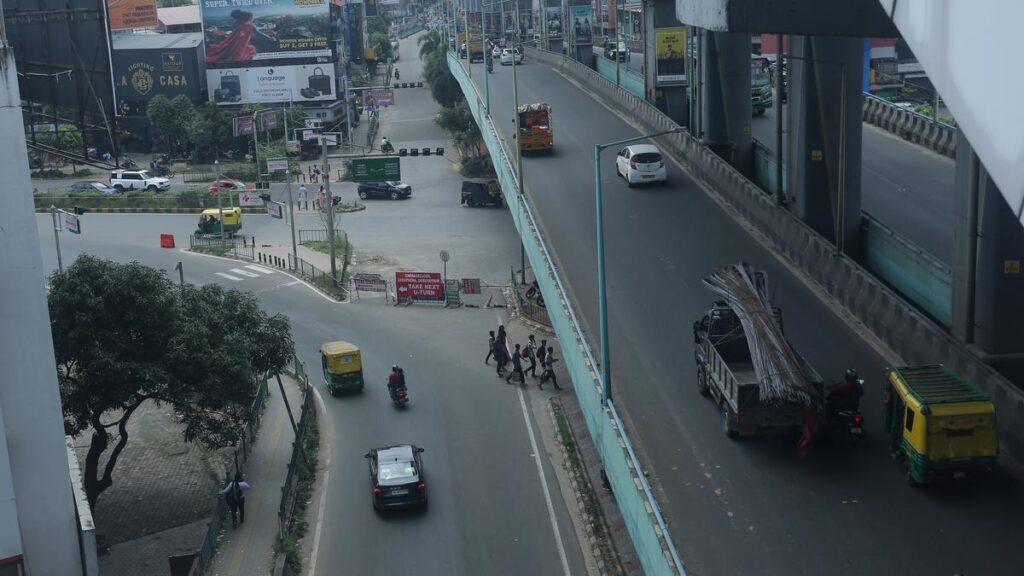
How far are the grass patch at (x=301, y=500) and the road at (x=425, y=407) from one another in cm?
40

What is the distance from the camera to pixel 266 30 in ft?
319

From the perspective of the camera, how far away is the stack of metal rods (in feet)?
74.7

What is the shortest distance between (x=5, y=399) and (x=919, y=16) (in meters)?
17.8

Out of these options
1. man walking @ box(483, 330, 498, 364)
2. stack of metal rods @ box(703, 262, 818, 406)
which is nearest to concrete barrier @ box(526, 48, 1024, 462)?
stack of metal rods @ box(703, 262, 818, 406)

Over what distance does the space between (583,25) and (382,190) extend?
33303mm

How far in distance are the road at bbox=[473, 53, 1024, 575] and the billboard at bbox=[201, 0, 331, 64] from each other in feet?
199

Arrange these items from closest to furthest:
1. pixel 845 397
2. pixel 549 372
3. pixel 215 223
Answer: pixel 845 397
pixel 549 372
pixel 215 223

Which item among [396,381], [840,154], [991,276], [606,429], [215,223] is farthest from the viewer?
[215,223]

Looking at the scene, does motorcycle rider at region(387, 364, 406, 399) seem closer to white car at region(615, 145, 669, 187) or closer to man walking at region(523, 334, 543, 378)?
man walking at region(523, 334, 543, 378)

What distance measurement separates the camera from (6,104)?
2223 cm

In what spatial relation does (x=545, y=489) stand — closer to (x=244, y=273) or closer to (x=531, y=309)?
(x=531, y=309)

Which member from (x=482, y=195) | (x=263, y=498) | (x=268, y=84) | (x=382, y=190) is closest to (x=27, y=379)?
(x=263, y=498)

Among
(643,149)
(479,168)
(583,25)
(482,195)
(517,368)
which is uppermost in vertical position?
(583,25)

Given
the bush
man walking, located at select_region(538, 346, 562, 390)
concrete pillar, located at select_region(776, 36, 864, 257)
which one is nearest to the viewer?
concrete pillar, located at select_region(776, 36, 864, 257)
